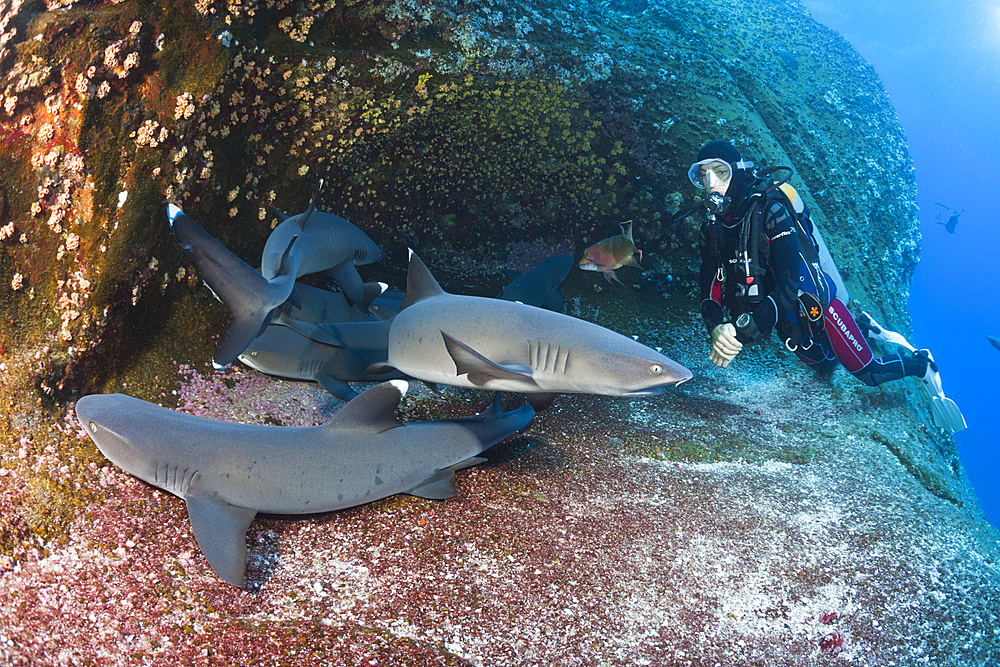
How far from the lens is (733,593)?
263 centimetres

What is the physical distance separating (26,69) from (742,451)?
5656mm

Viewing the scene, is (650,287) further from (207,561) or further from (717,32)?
(717,32)

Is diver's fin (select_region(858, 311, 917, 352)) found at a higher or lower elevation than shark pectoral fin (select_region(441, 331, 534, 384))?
lower

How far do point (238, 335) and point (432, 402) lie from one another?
1.62 metres

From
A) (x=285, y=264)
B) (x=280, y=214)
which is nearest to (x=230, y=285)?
(x=285, y=264)

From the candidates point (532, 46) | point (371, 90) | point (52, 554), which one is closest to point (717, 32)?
point (532, 46)

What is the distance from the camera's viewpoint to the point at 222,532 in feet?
7.61

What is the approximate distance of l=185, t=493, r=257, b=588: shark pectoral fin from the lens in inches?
87.5

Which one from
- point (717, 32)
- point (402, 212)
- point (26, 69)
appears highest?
point (717, 32)

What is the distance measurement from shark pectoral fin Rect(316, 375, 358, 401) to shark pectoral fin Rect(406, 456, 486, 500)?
1.20 m

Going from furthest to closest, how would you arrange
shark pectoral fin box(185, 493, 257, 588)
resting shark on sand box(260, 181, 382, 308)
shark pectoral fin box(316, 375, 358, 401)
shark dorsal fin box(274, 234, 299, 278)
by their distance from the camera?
shark pectoral fin box(316, 375, 358, 401) → resting shark on sand box(260, 181, 382, 308) → shark dorsal fin box(274, 234, 299, 278) → shark pectoral fin box(185, 493, 257, 588)

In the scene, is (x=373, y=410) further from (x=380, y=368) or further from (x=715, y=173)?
(x=715, y=173)

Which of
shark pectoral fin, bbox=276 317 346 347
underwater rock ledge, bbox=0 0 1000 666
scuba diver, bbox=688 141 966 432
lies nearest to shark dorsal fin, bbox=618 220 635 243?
underwater rock ledge, bbox=0 0 1000 666

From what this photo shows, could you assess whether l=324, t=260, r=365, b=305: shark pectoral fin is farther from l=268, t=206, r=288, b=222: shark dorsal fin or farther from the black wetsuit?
the black wetsuit
